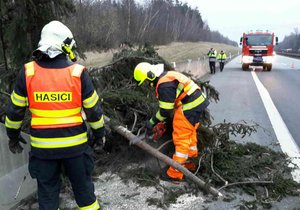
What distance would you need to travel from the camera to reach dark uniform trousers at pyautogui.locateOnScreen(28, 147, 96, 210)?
314 cm

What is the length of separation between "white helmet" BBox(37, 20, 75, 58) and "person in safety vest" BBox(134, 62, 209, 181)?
162cm

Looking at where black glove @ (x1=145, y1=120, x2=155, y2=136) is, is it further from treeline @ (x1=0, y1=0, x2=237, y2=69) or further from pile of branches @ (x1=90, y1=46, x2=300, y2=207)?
treeline @ (x1=0, y1=0, x2=237, y2=69)

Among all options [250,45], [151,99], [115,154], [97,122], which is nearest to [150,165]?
[115,154]

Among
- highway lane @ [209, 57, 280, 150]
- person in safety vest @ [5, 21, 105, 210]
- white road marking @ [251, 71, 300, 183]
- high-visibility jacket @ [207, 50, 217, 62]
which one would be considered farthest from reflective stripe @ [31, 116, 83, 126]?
high-visibility jacket @ [207, 50, 217, 62]

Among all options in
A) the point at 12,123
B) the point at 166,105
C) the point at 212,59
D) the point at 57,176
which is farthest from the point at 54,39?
the point at 212,59

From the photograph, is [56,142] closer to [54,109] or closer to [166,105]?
[54,109]

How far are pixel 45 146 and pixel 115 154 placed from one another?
1.96m

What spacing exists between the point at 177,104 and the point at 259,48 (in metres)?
21.9

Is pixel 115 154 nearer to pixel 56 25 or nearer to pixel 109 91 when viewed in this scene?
pixel 109 91

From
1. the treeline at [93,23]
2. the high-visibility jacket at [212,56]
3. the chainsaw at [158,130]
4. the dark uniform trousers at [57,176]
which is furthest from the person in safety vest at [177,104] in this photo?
the high-visibility jacket at [212,56]

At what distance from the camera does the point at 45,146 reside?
9.93 feet

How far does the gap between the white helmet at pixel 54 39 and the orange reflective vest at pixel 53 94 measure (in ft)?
0.53

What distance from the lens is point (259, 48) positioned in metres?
24.8

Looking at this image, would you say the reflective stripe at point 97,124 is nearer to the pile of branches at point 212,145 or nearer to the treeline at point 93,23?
the pile of branches at point 212,145
